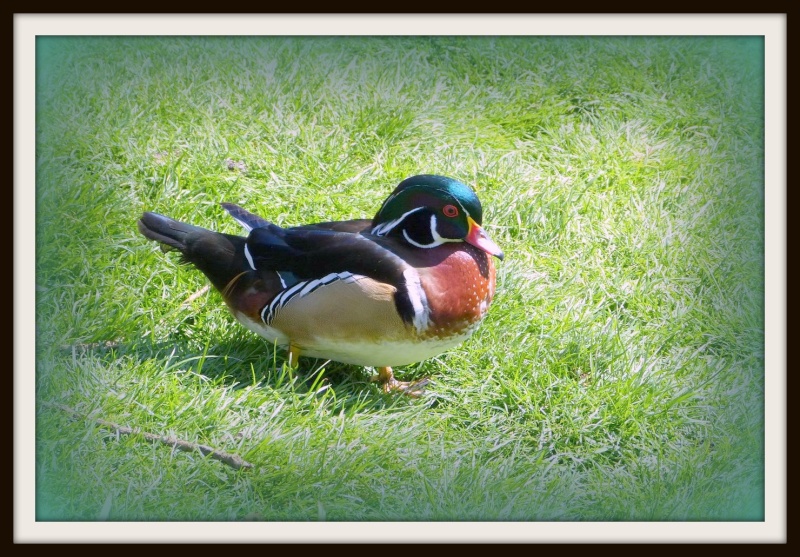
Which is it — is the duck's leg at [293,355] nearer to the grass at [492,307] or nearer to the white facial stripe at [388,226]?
the grass at [492,307]

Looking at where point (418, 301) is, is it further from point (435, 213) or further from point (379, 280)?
point (435, 213)

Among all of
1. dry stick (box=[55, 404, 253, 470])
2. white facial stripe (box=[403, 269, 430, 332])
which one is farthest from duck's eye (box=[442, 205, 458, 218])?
dry stick (box=[55, 404, 253, 470])

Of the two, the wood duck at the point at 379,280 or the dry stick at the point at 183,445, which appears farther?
the wood duck at the point at 379,280

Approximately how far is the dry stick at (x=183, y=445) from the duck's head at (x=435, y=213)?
1.07 metres

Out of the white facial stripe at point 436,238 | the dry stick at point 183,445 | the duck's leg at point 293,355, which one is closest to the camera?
the dry stick at point 183,445

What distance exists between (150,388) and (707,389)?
230 centimetres

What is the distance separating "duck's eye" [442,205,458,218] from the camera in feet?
13.0

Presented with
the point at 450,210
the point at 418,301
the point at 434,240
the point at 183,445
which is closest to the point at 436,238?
the point at 434,240

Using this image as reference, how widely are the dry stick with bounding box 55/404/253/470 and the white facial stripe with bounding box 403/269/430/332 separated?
822mm

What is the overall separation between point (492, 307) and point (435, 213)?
2.47 ft

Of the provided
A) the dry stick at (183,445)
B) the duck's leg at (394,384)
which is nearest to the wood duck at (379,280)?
the duck's leg at (394,384)

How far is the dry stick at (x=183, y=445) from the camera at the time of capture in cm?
376

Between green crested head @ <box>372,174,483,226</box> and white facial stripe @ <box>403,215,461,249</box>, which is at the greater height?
green crested head @ <box>372,174,483,226</box>

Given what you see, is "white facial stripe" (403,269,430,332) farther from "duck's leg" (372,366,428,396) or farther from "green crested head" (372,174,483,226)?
"duck's leg" (372,366,428,396)
